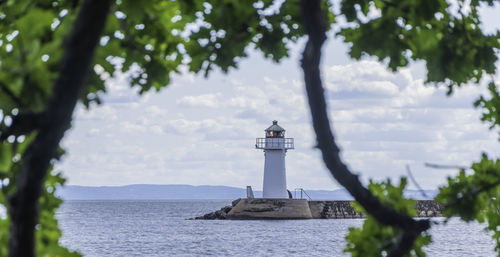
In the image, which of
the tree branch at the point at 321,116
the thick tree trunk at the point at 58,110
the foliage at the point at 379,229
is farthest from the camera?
the foliage at the point at 379,229

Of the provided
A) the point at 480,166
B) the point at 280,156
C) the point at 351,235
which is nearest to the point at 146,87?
the point at 351,235

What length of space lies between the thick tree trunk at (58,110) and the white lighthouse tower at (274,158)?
63884 millimetres

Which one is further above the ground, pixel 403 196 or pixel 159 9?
pixel 159 9

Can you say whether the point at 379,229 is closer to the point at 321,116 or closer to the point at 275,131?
the point at 321,116

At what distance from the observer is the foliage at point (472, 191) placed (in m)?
3.36

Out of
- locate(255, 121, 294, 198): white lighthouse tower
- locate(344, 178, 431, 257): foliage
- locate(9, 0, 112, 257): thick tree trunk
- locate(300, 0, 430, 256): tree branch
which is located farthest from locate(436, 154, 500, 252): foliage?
locate(255, 121, 294, 198): white lighthouse tower

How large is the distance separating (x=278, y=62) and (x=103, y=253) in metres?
50.0

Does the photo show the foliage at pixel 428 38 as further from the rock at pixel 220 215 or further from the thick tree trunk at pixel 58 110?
the rock at pixel 220 215

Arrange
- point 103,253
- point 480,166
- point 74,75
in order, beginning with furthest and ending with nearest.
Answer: point 103,253 < point 480,166 < point 74,75

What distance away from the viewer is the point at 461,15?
3.35m

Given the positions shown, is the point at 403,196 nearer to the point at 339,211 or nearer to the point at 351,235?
the point at 351,235

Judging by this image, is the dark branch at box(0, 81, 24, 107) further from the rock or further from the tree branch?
the rock

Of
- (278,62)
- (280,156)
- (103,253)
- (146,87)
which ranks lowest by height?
(103,253)

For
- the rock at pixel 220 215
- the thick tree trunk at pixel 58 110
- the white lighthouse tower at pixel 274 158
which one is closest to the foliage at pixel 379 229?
the thick tree trunk at pixel 58 110
